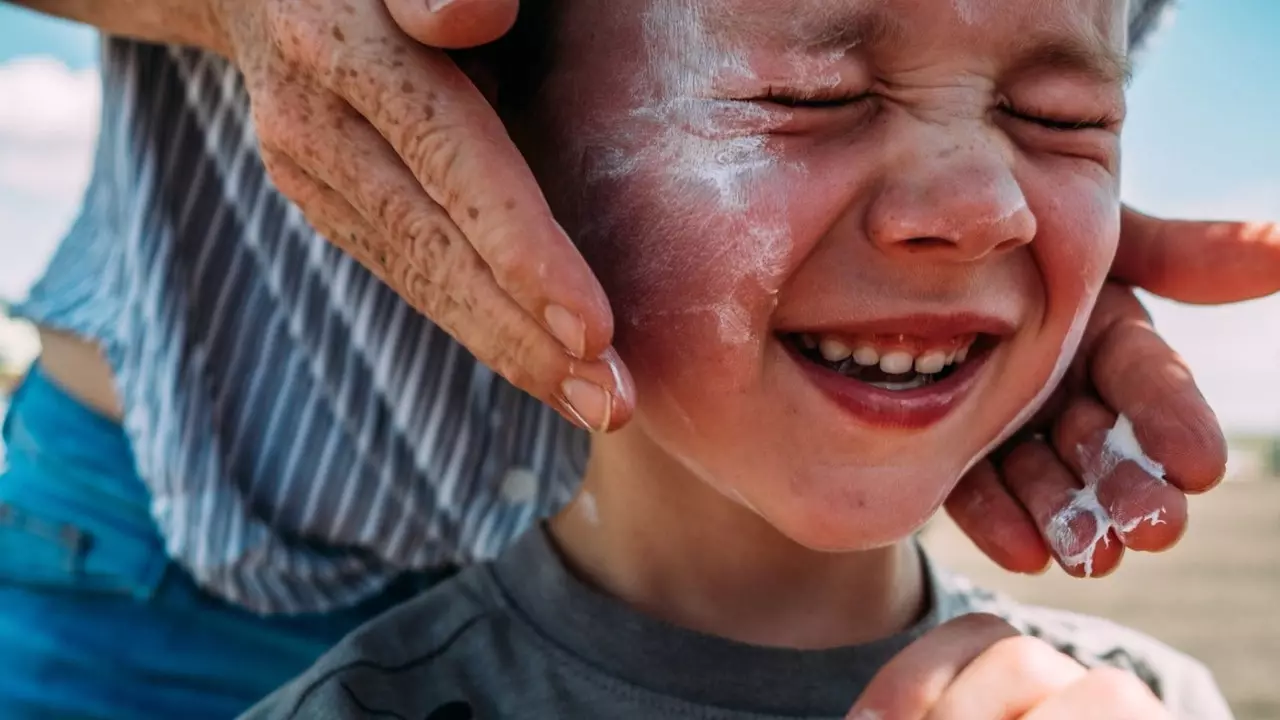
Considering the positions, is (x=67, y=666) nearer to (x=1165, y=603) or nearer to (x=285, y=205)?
(x=285, y=205)

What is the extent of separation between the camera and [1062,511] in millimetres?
1003

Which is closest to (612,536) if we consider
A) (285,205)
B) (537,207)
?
(537,207)

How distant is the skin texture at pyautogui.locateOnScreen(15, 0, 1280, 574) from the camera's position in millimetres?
731

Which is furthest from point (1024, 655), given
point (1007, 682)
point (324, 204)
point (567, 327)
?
→ point (324, 204)

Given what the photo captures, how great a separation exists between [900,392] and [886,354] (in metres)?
0.03

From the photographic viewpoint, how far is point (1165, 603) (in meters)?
3.90

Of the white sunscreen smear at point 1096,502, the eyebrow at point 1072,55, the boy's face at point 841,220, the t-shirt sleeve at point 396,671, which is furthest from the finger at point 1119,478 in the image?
the t-shirt sleeve at point 396,671

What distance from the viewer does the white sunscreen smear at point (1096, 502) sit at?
37.1 inches

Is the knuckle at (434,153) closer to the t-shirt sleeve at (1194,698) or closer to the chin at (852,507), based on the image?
the chin at (852,507)

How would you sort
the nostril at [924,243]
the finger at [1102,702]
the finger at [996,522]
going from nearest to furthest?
the finger at [1102,702]
the nostril at [924,243]
the finger at [996,522]

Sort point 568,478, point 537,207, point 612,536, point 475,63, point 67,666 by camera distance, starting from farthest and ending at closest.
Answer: point 568,478
point 67,666
point 612,536
point 475,63
point 537,207

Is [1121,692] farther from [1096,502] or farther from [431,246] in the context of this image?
[431,246]

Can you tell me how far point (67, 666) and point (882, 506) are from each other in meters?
0.95

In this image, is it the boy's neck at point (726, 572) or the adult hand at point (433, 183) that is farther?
the boy's neck at point (726, 572)
